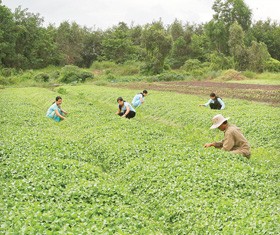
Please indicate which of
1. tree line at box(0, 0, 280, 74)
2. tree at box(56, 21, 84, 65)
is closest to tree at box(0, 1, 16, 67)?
tree line at box(0, 0, 280, 74)

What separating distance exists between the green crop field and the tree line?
5795cm

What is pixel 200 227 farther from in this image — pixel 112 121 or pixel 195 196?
pixel 112 121

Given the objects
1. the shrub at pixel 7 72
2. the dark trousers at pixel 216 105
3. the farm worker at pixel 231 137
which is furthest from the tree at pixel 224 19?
the farm worker at pixel 231 137

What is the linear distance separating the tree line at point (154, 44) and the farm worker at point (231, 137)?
60.7m

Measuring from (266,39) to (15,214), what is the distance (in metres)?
94.3

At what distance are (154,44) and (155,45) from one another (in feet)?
0.92

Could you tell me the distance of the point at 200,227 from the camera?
826cm

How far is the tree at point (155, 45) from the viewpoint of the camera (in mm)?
71312

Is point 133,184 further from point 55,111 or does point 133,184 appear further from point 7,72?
point 7,72

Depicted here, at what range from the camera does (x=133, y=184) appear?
1122 centimetres

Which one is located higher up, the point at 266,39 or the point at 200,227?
the point at 266,39

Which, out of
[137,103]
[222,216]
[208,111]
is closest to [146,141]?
[222,216]

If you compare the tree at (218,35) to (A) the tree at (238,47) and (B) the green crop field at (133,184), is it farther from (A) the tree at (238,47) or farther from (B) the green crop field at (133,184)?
(B) the green crop field at (133,184)

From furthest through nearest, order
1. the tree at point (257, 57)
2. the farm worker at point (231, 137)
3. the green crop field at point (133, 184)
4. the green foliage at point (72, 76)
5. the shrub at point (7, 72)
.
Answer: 1. the shrub at point (7, 72)
2. the tree at point (257, 57)
3. the green foliage at point (72, 76)
4. the farm worker at point (231, 137)
5. the green crop field at point (133, 184)
